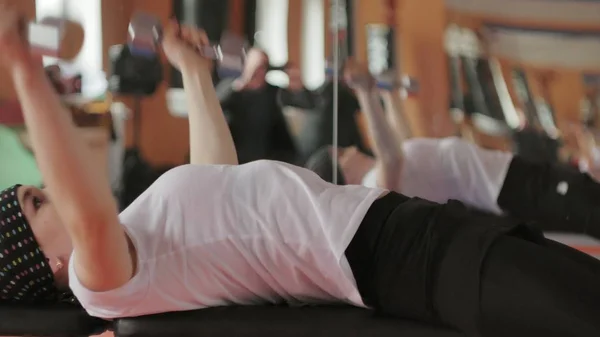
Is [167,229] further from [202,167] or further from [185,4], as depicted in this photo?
[185,4]

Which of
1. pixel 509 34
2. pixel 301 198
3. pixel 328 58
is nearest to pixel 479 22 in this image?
pixel 509 34

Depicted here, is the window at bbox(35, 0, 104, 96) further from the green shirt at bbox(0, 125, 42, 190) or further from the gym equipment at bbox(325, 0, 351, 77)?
the gym equipment at bbox(325, 0, 351, 77)

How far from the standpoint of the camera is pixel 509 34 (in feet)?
6.42

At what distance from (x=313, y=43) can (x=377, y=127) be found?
0.92 ft

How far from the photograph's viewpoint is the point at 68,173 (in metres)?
0.76

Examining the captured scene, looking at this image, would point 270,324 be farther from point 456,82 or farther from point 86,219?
point 456,82

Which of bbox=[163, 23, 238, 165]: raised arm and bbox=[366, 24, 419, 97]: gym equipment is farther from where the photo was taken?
bbox=[366, 24, 419, 97]: gym equipment

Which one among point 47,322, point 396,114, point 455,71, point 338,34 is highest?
point 338,34

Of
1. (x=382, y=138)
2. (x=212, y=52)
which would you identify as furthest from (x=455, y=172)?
(x=212, y=52)

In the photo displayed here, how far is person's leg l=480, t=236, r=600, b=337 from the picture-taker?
80cm

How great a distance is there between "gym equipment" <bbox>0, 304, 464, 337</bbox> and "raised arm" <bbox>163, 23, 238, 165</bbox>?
1.14 feet

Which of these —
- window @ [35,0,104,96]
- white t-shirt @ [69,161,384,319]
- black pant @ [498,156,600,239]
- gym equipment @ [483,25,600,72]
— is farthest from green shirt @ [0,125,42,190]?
gym equipment @ [483,25,600,72]

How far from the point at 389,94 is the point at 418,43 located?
7.9 inches

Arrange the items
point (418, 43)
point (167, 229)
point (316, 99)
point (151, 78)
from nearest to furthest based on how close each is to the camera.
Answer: point (167, 229)
point (151, 78)
point (316, 99)
point (418, 43)
